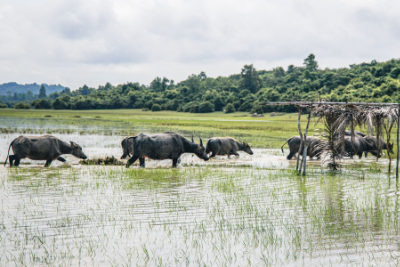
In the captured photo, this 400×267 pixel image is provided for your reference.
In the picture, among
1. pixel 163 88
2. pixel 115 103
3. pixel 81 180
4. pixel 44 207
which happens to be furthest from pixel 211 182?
pixel 163 88

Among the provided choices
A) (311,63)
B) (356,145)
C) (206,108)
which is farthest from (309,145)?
(311,63)

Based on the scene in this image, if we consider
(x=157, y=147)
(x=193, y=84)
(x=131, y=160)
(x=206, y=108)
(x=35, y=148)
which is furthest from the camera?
(x=193, y=84)

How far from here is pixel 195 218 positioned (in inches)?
265

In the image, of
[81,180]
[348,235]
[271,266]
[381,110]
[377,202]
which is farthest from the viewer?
[381,110]

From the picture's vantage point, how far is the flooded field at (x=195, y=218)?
5113 mm

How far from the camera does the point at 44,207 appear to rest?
7230 mm

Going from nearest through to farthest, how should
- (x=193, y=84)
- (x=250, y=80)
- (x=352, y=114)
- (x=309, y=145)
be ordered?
1. (x=352, y=114)
2. (x=309, y=145)
3. (x=250, y=80)
4. (x=193, y=84)

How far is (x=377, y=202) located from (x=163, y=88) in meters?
127

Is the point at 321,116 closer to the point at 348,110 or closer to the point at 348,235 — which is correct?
the point at 348,110

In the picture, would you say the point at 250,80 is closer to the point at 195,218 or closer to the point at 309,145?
the point at 309,145

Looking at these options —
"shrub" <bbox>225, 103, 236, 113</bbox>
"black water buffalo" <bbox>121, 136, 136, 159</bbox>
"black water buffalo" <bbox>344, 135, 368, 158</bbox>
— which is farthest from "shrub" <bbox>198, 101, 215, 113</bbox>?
"black water buffalo" <bbox>121, 136, 136, 159</bbox>

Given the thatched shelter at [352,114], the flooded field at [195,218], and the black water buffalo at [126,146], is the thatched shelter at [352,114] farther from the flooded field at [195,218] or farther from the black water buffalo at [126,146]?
the black water buffalo at [126,146]

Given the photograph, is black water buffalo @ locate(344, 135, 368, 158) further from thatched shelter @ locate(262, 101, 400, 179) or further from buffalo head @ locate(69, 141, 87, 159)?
buffalo head @ locate(69, 141, 87, 159)

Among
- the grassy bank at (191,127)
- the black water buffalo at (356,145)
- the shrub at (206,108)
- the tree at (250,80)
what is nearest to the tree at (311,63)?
the tree at (250,80)
